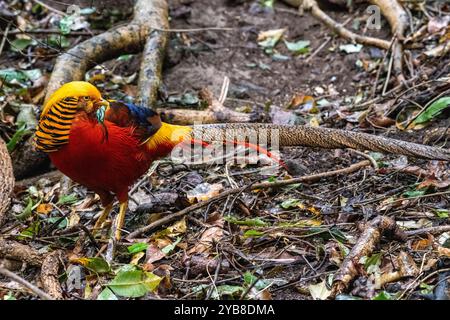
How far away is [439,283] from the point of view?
2.86 meters

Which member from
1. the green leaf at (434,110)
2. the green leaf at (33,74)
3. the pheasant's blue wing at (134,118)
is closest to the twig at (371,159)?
the green leaf at (434,110)

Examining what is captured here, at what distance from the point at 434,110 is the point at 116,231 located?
2.39 m

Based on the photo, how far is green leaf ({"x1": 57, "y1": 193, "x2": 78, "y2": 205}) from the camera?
182 inches

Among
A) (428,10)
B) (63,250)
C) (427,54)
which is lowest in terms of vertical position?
(63,250)

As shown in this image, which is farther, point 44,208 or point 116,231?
point 44,208

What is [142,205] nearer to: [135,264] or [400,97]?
[135,264]

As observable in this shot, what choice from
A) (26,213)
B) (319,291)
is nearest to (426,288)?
(319,291)

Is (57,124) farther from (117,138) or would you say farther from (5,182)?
(5,182)

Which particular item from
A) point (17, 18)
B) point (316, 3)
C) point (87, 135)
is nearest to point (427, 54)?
point (316, 3)

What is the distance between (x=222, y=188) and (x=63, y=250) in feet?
3.98

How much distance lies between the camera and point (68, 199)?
4.66 meters

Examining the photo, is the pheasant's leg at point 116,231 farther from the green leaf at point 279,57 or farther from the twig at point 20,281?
the green leaf at point 279,57

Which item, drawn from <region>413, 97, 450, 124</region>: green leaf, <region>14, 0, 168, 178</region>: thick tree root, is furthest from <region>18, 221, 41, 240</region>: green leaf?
<region>413, 97, 450, 124</region>: green leaf

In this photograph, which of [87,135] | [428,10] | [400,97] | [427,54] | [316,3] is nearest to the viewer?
[87,135]
